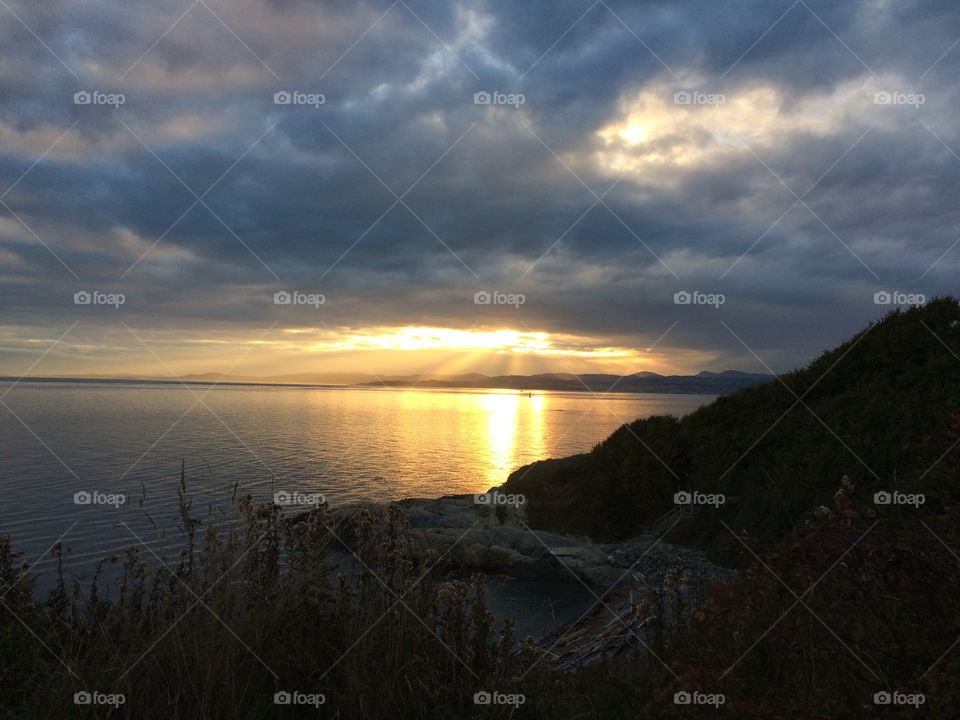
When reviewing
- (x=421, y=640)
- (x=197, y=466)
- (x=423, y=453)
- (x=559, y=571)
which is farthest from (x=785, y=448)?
(x=423, y=453)

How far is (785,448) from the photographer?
1386cm

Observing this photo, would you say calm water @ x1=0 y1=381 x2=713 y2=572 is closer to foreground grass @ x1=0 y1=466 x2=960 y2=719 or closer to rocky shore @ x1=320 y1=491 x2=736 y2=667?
foreground grass @ x1=0 y1=466 x2=960 y2=719

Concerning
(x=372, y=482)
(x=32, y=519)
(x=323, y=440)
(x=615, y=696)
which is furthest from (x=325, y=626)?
(x=323, y=440)

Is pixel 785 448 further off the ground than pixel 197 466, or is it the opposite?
pixel 785 448

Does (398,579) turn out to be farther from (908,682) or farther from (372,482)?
(372,482)

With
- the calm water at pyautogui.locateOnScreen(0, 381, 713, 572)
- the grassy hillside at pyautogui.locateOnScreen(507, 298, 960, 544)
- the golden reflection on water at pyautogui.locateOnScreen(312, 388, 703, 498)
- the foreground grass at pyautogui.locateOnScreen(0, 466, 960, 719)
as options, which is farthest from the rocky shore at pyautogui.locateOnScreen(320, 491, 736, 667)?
the golden reflection on water at pyautogui.locateOnScreen(312, 388, 703, 498)

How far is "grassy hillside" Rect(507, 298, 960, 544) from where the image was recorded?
11703 mm

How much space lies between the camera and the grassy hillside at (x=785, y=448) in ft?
38.4

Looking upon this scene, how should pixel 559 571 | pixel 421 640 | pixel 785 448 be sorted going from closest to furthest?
pixel 421 640 < pixel 559 571 < pixel 785 448

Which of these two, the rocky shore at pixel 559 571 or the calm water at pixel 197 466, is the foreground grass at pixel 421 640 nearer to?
the calm water at pixel 197 466

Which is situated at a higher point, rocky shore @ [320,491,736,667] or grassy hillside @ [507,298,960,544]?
grassy hillside @ [507,298,960,544]

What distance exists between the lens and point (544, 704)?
14.1 ft

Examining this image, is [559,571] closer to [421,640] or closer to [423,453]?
[421,640]

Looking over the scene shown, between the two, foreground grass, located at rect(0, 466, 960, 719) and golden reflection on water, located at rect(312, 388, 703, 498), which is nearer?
foreground grass, located at rect(0, 466, 960, 719)
